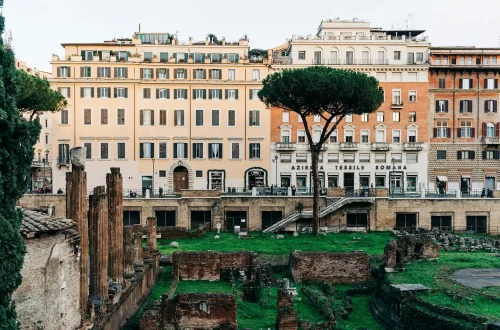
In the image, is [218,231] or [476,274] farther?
[218,231]

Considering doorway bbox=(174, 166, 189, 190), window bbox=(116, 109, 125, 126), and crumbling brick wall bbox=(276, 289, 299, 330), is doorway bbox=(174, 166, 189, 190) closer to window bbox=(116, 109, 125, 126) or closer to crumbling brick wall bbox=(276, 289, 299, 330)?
window bbox=(116, 109, 125, 126)

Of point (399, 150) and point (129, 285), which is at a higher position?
point (399, 150)

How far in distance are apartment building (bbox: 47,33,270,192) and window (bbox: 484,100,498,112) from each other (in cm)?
1921

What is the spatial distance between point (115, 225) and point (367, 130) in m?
32.4

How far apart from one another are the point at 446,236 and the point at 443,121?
673 inches

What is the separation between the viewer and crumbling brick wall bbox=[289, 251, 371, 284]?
25.1 m

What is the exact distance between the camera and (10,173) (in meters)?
11.3

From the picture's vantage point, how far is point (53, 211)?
39.3 m

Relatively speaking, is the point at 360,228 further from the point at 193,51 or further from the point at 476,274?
the point at 193,51

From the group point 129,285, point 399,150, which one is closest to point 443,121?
point 399,150

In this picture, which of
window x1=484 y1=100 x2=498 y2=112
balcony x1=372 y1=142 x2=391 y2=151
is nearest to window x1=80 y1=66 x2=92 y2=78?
balcony x1=372 y1=142 x2=391 y2=151

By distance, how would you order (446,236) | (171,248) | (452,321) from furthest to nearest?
(446,236), (171,248), (452,321)

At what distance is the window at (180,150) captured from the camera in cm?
4731

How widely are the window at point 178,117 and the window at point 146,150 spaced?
9.05 feet
